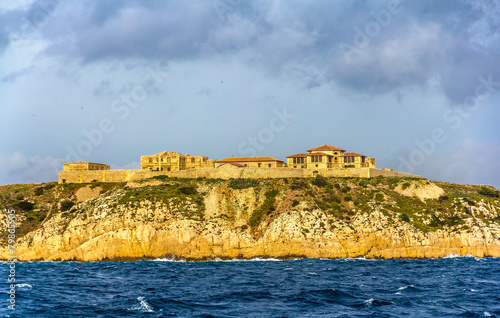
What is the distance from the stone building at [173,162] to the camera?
372 ft

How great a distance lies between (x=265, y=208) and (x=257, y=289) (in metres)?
37.0

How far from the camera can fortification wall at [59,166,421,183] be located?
336 ft

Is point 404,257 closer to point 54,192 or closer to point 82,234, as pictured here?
point 82,234

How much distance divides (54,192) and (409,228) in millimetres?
65847

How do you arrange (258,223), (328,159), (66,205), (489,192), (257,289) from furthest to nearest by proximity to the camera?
(328,159), (489,192), (66,205), (258,223), (257,289)

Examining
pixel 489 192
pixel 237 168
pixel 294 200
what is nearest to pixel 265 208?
pixel 294 200

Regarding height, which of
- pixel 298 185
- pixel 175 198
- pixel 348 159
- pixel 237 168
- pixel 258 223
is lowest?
pixel 258 223

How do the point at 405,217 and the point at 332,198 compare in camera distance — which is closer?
the point at 405,217

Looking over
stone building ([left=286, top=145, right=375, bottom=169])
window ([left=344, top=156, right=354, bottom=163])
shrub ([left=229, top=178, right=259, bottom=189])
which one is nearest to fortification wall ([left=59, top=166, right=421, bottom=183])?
shrub ([left=229, top=178, right=259, bottom=189])

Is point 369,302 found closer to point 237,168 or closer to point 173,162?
point 237,168

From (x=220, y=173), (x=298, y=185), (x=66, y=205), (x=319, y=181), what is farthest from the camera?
(x=220, y=173)

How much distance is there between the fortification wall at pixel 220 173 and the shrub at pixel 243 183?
319 cm

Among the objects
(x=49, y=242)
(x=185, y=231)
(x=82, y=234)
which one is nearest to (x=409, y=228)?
(x=185, y=231)

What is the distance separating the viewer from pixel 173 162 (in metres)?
113
